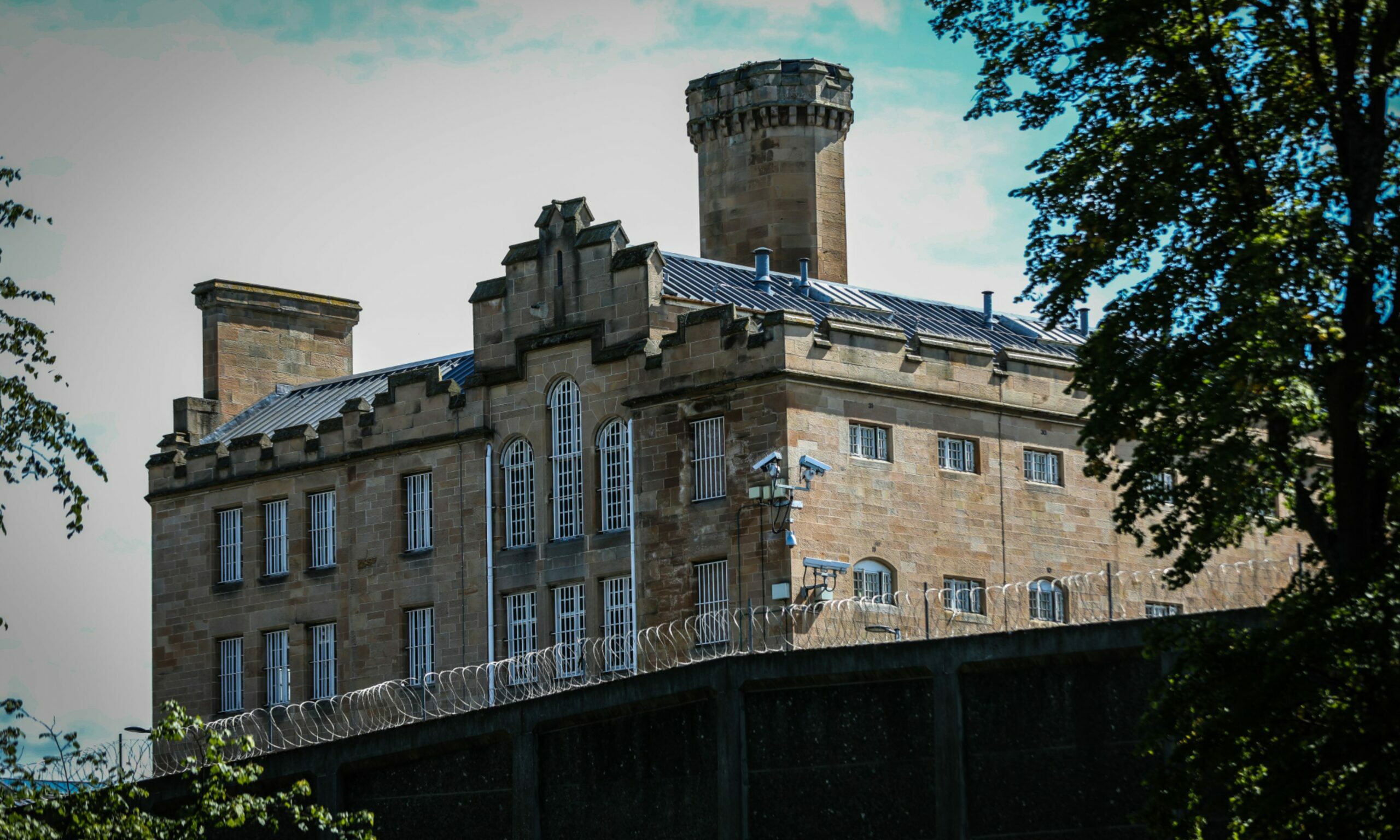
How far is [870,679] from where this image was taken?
39781mm

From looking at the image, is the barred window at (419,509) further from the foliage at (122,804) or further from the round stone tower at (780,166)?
the foliage at (122,804)

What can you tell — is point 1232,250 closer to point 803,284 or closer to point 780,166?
point 803,284

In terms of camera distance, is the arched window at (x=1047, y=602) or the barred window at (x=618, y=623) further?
the arched window at (x=1047, y=602)

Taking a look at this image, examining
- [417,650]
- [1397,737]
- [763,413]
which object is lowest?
[1397,737]

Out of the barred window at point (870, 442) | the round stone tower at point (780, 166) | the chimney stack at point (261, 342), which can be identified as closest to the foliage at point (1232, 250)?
the barred window at point (870, 442)

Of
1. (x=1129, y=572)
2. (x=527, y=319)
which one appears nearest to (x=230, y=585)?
→ (x=527, y=319)

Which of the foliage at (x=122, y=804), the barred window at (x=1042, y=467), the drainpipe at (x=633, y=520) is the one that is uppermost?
the barred window at (x=1042, y=467)

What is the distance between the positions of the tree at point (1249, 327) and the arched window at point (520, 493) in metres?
27.3

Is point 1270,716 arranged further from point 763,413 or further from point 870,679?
point 763,413

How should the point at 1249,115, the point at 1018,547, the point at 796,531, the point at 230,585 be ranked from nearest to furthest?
the point at 1249,115, the point at 796,531, the point at 1018,547, the point at 230,585

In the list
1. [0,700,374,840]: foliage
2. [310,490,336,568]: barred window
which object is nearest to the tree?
[0,700,374,840]: foliage

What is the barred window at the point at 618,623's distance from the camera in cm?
5572

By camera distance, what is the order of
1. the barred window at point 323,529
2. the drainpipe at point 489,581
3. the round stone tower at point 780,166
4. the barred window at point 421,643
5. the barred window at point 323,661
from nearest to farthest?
the drainpipe at point 489,581
the barred window at point 421,643
the barred window at point 323,661
the barred window at point 323,529
the round stone tower at point 780,166

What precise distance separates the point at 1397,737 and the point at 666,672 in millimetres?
16335
